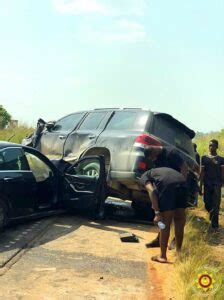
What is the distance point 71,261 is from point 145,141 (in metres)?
2.69

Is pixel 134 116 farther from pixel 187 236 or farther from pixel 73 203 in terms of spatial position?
pixel 187 236

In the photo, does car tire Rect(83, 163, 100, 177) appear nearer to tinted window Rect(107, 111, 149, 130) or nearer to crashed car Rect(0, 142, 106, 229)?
crashed car Rect(0, 142, 106, 229)

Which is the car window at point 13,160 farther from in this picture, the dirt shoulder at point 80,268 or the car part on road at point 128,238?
the car part on road at point 128,238

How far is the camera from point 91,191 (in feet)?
27.9

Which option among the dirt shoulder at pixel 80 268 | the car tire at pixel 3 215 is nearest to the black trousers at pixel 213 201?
the dirt shoulder at pixel 80 268

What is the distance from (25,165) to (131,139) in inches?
71.9

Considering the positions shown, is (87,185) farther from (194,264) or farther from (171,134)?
(194,264)

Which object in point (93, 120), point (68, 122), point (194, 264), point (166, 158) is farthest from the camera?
point (68, 122)

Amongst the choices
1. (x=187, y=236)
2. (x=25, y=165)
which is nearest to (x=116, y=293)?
(x=187, y=236)

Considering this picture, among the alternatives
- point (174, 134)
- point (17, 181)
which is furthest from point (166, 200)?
point (174, 134)

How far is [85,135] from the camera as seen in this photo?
9.28 m

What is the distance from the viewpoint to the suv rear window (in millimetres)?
8461

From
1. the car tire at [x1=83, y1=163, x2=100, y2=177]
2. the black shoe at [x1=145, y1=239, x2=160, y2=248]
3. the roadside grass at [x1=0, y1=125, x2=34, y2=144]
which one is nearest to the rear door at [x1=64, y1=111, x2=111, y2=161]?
the car tire at [x1=83, y1=163, x2=100, y2=177]

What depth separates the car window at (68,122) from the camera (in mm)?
9938
